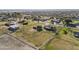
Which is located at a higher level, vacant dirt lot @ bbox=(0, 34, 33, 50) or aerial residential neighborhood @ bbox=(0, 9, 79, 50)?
aerial residential neighborhood @ bbox=(0, 9, 79, 50)

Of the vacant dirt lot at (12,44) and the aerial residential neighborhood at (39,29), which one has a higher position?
the aerial residential neighborhood at (39,29)


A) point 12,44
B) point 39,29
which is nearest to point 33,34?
point 39,29

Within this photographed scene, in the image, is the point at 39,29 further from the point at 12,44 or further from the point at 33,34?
the point at 12,44

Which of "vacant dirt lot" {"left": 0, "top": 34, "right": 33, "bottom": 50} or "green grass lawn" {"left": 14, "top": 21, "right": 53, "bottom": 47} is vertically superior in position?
"green grass lawn" {"left": 14, "top": 21, "right": 53, "bottom": 47}

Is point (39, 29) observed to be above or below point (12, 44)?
above

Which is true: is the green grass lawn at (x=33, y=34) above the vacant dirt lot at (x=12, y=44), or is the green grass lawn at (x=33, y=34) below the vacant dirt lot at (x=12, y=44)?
above

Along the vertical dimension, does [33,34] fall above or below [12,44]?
above
